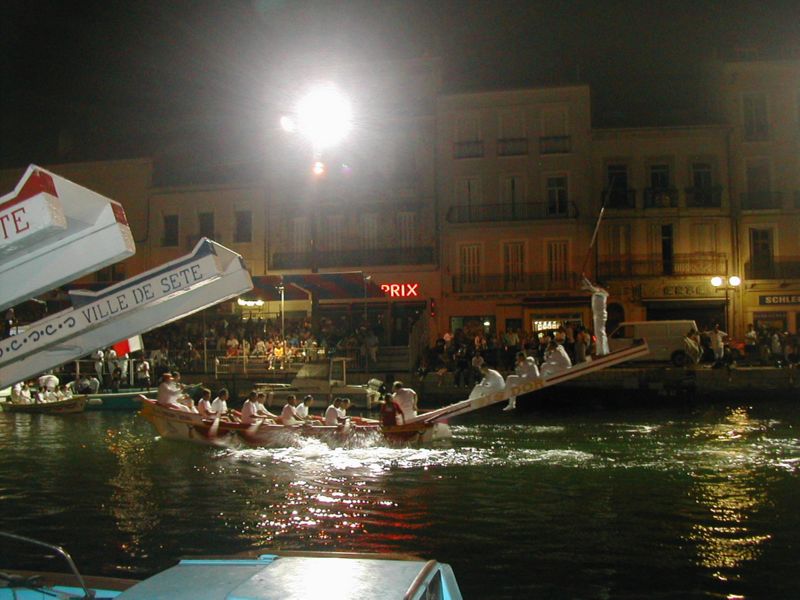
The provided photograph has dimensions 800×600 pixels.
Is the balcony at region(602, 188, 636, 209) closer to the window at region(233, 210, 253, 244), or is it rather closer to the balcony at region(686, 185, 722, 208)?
the balcony at region(686, 185, 722, 208)

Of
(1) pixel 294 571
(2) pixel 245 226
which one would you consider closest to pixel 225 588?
(1) pixel 294 571

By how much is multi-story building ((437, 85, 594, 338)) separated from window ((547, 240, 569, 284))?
0.18ft

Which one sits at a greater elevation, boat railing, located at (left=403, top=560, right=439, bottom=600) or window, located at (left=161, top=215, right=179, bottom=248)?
window, located at (left=161, top=215, right=179, bottom=248)

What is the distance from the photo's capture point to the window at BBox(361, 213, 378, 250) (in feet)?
151

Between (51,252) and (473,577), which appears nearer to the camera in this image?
(51,252)

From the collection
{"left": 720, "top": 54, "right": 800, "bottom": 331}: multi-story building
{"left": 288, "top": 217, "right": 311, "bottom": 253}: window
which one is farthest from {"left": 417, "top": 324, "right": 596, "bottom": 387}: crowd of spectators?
{"left": 288, "top": 217, "right": 311, "bottom": 253}: window

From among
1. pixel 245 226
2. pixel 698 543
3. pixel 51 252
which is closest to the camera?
pixel 51 252

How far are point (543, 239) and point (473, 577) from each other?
35438 mm

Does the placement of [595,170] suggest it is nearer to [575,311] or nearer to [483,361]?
[575,311]

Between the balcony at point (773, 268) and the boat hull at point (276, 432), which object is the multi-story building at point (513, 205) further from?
the boat hull at point (276, 432)

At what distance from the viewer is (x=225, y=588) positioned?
12.8 ft

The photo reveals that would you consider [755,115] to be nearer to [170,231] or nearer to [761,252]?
[761,252]

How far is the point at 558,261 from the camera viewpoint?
44062 millimetres

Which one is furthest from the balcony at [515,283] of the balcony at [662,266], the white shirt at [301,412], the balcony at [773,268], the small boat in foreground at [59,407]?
the white shirt at [301,412]
